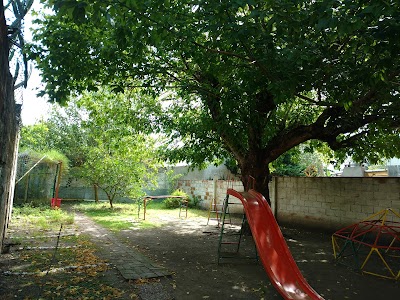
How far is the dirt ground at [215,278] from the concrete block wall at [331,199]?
5.04 ft

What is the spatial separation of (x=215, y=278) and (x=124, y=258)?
189cm

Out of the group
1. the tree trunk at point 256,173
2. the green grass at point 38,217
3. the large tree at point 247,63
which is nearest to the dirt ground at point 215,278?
the green grass at point 38,217

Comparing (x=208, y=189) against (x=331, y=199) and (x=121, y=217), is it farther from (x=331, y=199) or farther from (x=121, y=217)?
(x=331, y=199)

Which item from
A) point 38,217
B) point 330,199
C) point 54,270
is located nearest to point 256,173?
point 330,199

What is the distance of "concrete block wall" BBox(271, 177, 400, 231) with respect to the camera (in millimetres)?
8516

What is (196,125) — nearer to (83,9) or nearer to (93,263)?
(93,263)

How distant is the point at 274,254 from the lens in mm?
5254

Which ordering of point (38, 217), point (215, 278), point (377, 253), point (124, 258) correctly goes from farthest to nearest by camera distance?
point (38, 217)
point (377, 253)
point (124, 258)
point (215, 278)

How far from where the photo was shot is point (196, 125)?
8.43 m

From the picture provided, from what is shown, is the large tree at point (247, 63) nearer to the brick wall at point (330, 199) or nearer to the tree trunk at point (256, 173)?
the tree trunk at point (256, 173)

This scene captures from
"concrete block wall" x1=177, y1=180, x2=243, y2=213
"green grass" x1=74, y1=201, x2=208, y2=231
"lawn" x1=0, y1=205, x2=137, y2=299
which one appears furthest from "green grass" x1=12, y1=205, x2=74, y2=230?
"concrete block wall" x1=177, y1=180, x2=243, y2=213

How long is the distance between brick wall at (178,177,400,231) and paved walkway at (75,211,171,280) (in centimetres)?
593

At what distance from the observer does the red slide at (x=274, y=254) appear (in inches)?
174

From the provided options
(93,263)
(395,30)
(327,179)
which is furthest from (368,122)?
(93,263)
